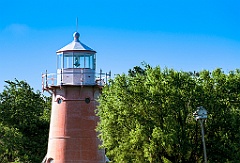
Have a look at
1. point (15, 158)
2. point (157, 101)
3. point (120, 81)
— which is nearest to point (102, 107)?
point (120, 81)

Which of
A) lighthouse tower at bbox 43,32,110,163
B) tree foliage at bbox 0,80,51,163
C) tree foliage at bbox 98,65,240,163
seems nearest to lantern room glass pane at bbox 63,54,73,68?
lighthouse tower at bbox 43,32,110,163

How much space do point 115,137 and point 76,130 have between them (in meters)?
5.65

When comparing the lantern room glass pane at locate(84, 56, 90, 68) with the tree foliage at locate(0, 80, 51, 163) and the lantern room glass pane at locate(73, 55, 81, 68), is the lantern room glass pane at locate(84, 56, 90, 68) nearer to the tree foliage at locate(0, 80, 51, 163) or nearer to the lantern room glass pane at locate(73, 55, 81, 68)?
the lantern room glass pane at locate(73, 55, 81, 68)

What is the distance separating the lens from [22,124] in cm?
4569

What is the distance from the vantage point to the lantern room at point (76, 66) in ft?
114

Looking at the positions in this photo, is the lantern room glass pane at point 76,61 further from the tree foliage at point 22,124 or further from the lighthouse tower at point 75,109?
the tree foliage at point 22,124

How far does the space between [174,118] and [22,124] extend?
70.0ft

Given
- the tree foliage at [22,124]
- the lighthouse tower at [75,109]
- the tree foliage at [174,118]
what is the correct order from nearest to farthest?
the tree foliage at [174,118] → the lighthouse tower at [75,109] → the tree foliage at [22,124]

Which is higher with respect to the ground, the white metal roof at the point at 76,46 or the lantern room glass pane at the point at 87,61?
the white metal roof at the point at 76,46

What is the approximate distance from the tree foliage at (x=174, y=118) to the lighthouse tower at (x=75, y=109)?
5.49 meters

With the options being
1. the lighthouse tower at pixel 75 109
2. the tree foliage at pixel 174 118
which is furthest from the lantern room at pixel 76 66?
the tree foliage at pixel 174 118

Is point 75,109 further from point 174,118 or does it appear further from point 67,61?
point 174,118

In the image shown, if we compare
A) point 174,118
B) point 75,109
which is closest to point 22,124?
point 75,109

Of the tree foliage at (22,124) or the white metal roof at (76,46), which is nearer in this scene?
the white metal roof at (76,46)
